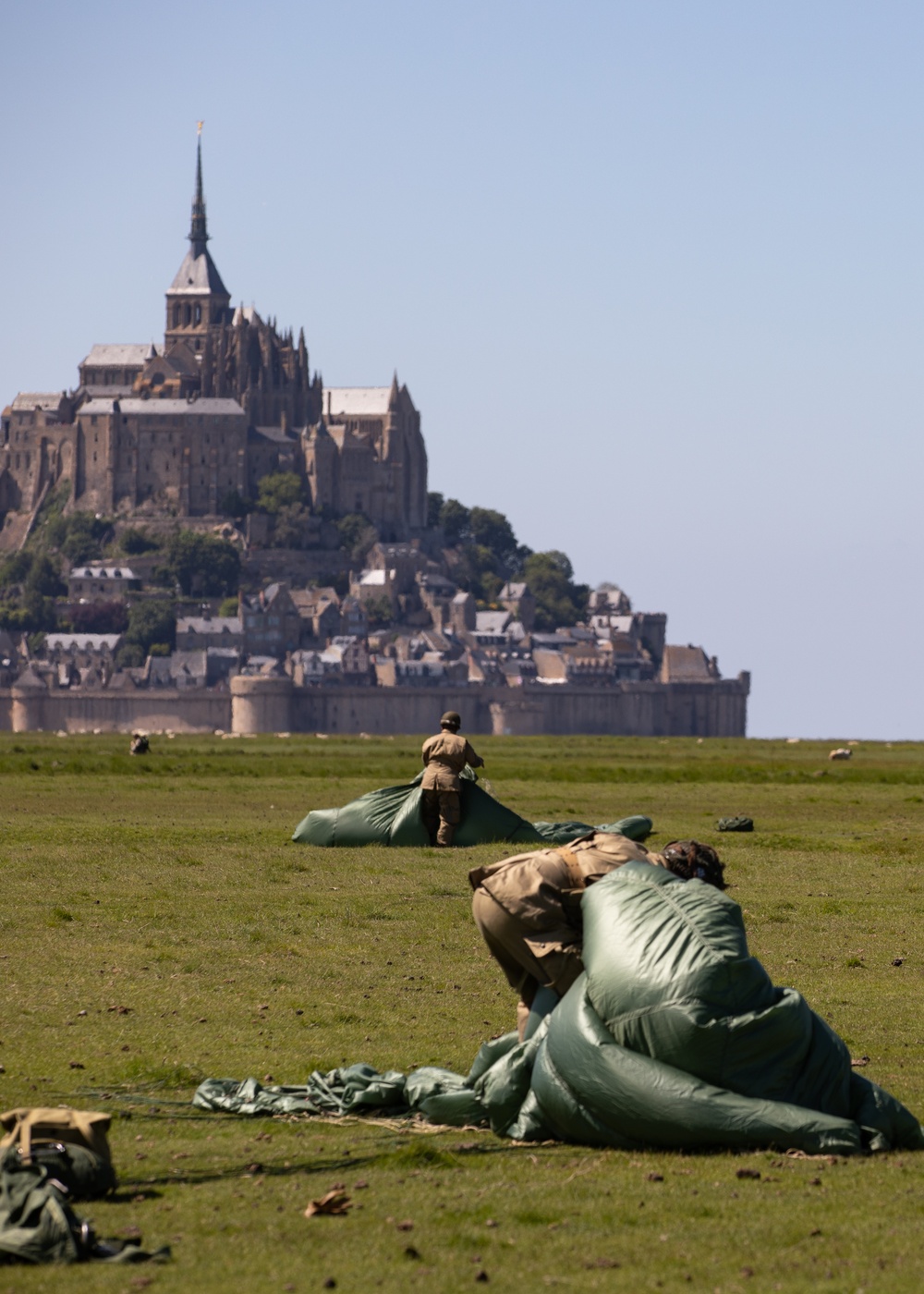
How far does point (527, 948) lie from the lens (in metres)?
11.7

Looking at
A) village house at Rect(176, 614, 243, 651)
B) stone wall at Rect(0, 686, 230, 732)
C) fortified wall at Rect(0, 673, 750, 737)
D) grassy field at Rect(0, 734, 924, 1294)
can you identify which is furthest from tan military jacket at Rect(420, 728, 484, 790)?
village house at Rect(176, 614, 243, 651)

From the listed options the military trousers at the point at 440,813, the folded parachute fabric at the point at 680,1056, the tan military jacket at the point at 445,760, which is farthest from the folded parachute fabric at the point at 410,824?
the folded parachute fabric at the point at 680,1056

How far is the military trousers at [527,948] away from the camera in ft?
38.2

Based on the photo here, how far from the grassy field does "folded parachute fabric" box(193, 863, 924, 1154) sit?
0.20 m

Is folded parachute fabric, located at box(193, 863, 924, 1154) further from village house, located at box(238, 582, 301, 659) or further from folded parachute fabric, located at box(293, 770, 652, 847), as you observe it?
village house, located at box(238, 582, 301, 659)

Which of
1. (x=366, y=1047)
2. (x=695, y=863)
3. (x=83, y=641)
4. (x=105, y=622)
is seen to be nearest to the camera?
(x=695, y=863)

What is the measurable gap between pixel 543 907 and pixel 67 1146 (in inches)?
116

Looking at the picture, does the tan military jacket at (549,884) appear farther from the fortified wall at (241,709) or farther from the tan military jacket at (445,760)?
the fortified wall at (241,709)

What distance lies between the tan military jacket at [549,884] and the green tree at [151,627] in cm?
18380

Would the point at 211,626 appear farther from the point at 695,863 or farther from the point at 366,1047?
the point at 695,863

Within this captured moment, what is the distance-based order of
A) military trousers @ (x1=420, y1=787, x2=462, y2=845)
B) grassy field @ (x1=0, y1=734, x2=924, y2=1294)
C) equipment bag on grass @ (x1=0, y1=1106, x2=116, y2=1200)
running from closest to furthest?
1. grassy field @ (x1=0, y1=734, x2=924, y2=1294)
2. equipment bag on grass @ (x1=0, y1=1106, x2=116, y2=1200)
3. military trousers @ (x1=420, y1=787, x2=462, y2=845)

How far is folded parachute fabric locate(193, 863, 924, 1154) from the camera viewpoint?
35.4ft

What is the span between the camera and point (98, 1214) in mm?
9508

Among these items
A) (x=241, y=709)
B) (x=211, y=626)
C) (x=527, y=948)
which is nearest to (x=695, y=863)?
(x=527, y=948)
